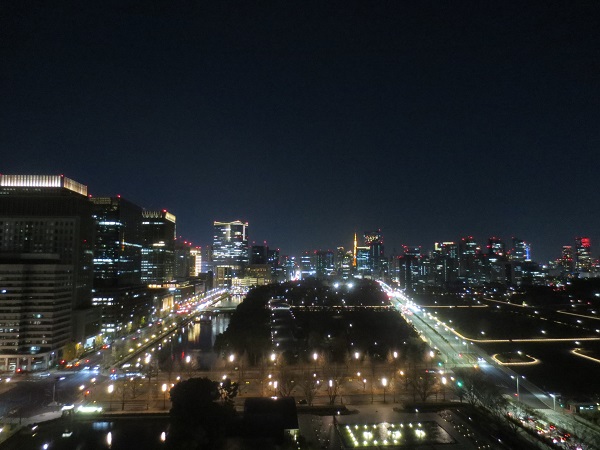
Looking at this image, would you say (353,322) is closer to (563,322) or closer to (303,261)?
(563,322)

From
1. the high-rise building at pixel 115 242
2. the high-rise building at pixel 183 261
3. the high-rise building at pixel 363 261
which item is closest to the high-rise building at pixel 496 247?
the high-rise building at pixel 363 261

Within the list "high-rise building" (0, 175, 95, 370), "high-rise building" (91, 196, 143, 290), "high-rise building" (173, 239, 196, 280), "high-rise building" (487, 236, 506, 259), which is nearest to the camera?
"high-rise building" (0, 175, 95, 370)

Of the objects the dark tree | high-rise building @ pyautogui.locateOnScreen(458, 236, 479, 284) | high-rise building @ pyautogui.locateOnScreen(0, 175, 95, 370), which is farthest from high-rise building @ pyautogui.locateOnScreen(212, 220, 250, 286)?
the dark tree

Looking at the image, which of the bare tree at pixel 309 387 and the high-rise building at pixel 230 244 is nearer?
the bare tree at pixel 309 387

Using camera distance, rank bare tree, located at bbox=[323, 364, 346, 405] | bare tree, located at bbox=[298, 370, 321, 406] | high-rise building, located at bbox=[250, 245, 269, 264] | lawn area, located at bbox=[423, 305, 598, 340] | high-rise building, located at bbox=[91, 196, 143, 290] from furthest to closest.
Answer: high-rise building, located at bbox=[250, 245, 269, 264] → high-rise building, located at bbox=[91, 196, 143, 290] → lawn area, located at bbox=[423, 305, 598, 340] → bare tree, located at bbox=[323, 364, 346, 405] → bare tree, located at bbox=[298, 370, 321, 406]

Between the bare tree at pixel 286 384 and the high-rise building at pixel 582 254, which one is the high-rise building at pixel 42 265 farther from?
the high-rise building at pixel 582 254

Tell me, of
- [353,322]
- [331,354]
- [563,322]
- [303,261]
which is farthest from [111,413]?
[303,261]

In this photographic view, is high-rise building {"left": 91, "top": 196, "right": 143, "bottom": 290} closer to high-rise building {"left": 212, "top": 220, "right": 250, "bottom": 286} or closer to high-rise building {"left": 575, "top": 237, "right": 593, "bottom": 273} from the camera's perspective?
high-rise building {"left": 212, "top": 220, "right": 250, "bottom": 286}

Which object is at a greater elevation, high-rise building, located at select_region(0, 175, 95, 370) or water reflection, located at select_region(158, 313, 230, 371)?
high-rise building, located at select_region(0, 175, 95, 370)
